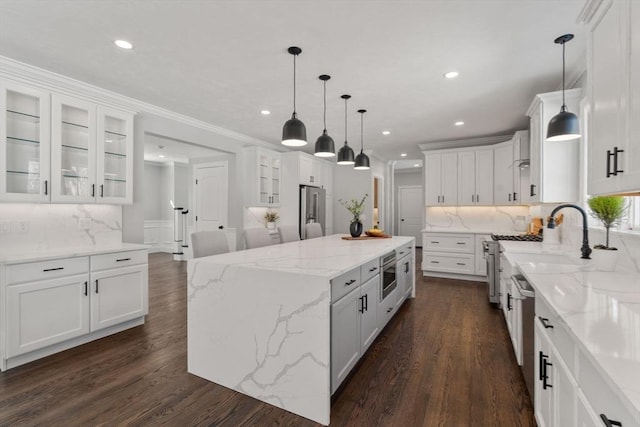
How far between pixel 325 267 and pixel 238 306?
657mm

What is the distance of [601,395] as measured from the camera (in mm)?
861

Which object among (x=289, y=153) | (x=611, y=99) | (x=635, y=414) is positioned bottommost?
(x=635, y=414)

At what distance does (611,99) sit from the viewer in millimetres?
1449

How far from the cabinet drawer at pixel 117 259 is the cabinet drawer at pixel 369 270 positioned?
8.08 feet

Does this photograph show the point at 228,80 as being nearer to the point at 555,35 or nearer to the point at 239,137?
the point at 239,137

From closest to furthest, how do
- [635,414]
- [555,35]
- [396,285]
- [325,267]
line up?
[635,414], [325,267], [555,35], [396,285]

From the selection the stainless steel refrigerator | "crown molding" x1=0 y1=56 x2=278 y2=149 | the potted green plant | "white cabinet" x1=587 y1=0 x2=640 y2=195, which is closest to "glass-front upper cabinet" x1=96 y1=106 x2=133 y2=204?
"crown molding" x1=0 y1=56 x2=278 y2=149

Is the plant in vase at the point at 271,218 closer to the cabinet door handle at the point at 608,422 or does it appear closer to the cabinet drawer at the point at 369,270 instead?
the cabinet drawer at the point at 369,270

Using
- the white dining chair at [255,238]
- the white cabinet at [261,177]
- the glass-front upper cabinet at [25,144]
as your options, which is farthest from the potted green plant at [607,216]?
the white cabinet at [261,177]

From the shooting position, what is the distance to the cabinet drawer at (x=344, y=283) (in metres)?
1.95

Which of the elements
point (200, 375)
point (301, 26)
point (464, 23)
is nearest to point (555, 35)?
point (464, 23)

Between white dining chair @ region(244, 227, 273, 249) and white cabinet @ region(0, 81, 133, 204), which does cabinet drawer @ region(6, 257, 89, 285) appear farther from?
white dining chair @ region(244, 227, 273, 249)

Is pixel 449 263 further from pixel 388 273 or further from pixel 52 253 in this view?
pixel 52 253

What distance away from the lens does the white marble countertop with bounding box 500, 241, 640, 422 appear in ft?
2.41
